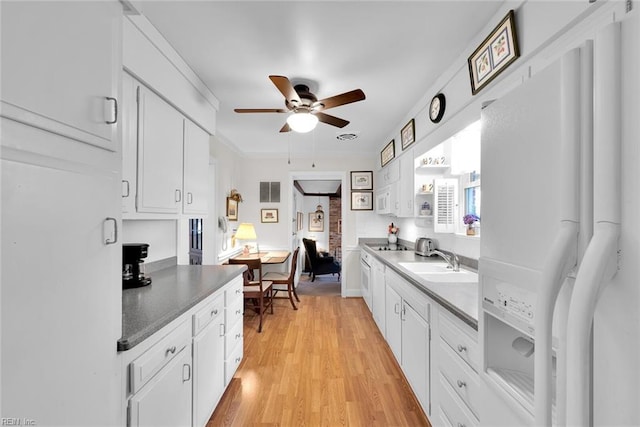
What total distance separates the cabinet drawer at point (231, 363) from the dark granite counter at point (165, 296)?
625 millimetres

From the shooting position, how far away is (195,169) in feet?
7.56

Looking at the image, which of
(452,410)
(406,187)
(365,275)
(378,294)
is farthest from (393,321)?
(365,275)

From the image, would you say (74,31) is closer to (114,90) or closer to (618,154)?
(114,90)

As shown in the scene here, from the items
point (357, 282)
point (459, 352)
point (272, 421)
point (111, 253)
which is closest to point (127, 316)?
point (111, 253)

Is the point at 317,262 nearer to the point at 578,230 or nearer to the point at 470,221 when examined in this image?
the point at 470,221

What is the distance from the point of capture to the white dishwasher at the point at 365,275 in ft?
13.2

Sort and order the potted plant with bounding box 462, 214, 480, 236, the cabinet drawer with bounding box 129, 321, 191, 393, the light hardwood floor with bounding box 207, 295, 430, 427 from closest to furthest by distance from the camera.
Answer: the cabinet drawer with bounding box 129, 321, 191, 393
the light hardwood floor with bounding box 207, 295, 430, 427
the potted plant with bounding box 462, 214, 480, 236

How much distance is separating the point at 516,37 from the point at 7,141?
6.52ft

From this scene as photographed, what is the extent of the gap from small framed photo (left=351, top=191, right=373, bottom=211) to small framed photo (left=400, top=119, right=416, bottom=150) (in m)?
1.67

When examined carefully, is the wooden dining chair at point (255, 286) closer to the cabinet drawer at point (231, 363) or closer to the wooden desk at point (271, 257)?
the wooden desk at point (271, 257)

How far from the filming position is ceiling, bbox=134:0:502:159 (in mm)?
1556

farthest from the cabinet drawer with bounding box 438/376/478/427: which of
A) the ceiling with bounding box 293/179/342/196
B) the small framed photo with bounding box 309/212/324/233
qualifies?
the small framed photo with bounding box 309/212/324/233

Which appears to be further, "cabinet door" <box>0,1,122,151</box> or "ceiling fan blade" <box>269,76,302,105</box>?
"ceiling fan blade" <box>269,76,302,105</box>

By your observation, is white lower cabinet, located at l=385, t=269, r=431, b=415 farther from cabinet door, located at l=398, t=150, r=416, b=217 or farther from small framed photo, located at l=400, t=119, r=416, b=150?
small framed photo, located at l=400, t=119, r=416, b=150
